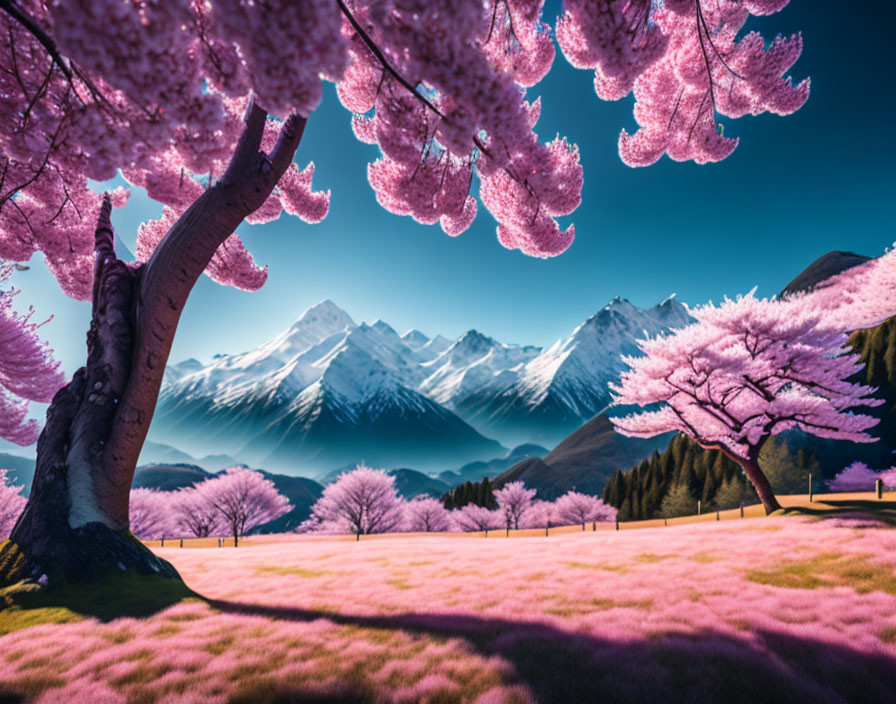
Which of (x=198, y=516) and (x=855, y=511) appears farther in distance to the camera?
(x=198, y=516)

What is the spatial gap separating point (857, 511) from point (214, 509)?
46.0 meters

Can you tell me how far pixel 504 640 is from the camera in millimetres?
3182

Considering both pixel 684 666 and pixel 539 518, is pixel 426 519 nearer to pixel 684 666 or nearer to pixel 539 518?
pixel 539 518

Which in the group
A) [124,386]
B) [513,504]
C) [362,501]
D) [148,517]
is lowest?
[513,504]

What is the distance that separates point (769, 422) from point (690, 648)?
13.1m

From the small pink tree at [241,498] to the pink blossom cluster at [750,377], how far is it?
3596cm

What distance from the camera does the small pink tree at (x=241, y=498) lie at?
33.5 meters

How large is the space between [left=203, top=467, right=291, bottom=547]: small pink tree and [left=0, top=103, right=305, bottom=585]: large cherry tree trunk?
110 feet

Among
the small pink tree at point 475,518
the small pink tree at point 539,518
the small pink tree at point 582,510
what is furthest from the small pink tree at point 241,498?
the small pink tree at point 582,510

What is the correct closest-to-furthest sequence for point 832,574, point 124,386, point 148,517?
1. point 832,574
2. point 124,386
3. point 148,517

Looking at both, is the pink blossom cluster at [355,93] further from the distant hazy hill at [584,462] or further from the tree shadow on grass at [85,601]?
the distant hazy hill at [584,462]

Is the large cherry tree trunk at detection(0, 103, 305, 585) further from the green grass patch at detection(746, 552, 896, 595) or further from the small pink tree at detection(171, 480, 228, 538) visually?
the small pink tree at detection(171, 480, 228, 538)

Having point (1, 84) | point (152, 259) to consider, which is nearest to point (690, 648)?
point (152, 259)

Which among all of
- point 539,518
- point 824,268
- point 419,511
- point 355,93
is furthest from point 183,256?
point 824,268
